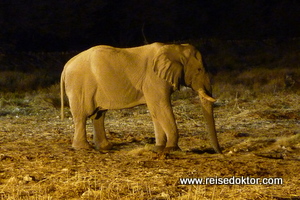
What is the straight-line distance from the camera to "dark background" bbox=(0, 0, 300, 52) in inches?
1252

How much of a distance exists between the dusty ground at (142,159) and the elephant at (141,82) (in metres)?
0.41

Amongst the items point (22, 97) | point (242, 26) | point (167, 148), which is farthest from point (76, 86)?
point (242, 26)

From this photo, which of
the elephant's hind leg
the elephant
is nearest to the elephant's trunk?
the elephant

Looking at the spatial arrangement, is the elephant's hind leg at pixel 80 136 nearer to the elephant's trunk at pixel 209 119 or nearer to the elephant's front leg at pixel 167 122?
the elephant's front leg at pixel 167 122

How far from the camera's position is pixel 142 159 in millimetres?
7754

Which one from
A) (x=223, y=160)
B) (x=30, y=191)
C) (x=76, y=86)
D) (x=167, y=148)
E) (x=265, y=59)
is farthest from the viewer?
(x=265, y=59)

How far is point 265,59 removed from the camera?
28.4 m

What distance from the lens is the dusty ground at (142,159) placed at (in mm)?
6044

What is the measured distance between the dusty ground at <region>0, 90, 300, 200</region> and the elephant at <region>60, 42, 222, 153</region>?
A: 1.35 feet

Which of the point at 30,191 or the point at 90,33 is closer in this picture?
the point at 30,191

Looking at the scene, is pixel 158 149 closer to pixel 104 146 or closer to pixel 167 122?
pixel 167 122

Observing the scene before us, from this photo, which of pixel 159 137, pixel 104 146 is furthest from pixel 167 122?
pixel 104 146

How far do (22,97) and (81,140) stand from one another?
7.91 m

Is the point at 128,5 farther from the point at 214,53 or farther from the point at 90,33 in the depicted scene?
the point at 214,53
